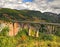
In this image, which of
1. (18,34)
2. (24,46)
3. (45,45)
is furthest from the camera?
(18,34)

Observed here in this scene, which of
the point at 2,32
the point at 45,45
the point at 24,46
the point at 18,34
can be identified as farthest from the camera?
A: the point at 18,34

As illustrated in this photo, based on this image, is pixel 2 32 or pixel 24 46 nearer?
pixel 24 46

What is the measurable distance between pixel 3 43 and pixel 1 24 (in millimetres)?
24830

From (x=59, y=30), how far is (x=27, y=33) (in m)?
23.2

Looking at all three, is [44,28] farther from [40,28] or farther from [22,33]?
[22,33]

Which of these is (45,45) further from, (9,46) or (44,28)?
(44,28)

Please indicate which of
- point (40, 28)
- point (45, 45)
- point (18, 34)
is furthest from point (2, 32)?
point (40, 28)

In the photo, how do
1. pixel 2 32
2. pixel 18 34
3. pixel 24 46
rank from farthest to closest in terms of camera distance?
pixel 18 34 < pixel 2 32 < pixel 24 46

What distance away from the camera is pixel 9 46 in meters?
36.9

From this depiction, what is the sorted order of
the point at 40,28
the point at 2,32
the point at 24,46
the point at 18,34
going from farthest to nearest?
the point at 40,28 < the point at 18,34 < the point at 2,32 < the point at 24,46

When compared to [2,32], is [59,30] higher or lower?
lower

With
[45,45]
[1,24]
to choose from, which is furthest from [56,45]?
[1,24]

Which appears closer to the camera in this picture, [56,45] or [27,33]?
[56,45]

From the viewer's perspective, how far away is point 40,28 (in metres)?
80.4
